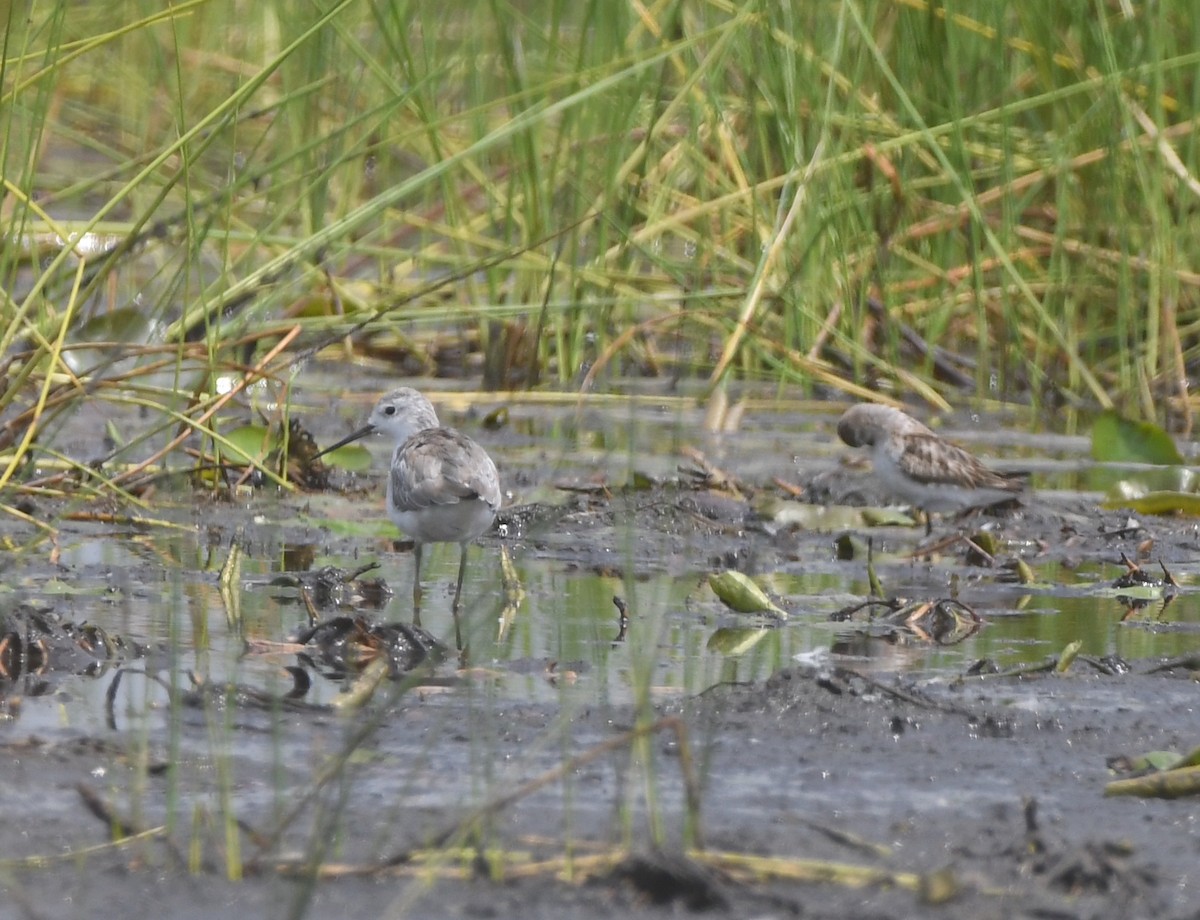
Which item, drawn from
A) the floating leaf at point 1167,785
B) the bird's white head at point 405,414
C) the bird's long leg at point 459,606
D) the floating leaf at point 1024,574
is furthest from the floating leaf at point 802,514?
the floating leaf at point 1167,785

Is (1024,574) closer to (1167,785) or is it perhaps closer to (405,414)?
(405,414)

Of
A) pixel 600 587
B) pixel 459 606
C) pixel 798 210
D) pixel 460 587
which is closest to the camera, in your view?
pixel 459 606

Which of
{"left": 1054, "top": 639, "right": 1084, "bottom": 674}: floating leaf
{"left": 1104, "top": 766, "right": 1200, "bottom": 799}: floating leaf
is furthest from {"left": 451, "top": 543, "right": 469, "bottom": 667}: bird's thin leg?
{"left": 1104, "top": 766, "right": 1200, "bottom": 799}: floating leaf

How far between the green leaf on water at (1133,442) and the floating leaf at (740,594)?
131 inches

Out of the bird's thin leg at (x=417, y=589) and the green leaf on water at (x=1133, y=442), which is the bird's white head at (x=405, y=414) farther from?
the green leaf on water at (x=1133, y=442)

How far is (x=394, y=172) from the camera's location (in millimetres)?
13828

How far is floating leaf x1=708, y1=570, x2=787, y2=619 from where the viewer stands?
573 centimetres

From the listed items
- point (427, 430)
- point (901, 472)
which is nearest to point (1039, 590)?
point (901, 472)

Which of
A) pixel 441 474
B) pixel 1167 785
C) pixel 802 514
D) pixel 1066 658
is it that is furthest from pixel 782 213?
pixel 1167 785

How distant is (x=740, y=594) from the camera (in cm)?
573

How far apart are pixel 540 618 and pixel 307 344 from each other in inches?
149

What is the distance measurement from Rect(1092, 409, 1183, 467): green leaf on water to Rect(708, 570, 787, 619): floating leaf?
3.32m

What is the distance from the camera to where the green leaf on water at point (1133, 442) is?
860 centimetres

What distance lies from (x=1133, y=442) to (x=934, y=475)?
1336 mm
